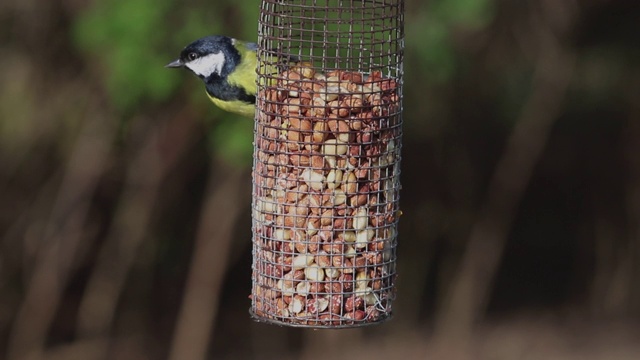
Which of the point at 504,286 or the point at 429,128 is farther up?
the point at 429,128

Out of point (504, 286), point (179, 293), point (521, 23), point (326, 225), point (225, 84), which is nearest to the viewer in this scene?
point (326, 225)

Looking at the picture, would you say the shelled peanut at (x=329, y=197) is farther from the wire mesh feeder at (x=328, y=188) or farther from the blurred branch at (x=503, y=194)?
the blurred branch at (x=503, y=194)

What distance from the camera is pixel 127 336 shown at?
11.5m

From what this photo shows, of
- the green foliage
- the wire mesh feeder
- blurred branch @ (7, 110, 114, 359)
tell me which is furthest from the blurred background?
the wire mesh feeder

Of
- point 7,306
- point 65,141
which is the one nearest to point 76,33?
point 65,141

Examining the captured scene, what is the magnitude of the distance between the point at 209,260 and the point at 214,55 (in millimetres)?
5387

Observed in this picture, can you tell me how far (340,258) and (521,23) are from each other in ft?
20.4

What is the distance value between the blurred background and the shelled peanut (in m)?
3.67

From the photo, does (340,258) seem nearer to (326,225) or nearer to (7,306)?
(326,225)

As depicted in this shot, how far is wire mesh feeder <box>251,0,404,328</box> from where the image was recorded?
15.8 ft

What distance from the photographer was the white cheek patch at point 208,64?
19.0 ft

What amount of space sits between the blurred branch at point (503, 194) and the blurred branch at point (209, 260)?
2466 millimetres

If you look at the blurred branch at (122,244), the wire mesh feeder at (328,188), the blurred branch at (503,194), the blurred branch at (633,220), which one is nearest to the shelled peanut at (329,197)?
the wire mesh feeder at (328,188)

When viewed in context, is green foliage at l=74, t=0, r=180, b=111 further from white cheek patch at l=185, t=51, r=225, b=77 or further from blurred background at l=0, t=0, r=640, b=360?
white cheek patch at l=185, t=51, r=225, b=77
